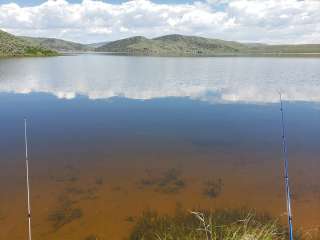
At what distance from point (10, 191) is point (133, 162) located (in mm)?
4805

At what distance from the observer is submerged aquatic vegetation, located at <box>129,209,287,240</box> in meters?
8.03

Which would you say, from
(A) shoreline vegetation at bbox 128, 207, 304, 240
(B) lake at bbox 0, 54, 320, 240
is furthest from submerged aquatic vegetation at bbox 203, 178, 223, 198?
(A) shoreline vegetation at bbox 128, 207, 304, 240

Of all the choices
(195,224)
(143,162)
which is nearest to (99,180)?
(143,162)

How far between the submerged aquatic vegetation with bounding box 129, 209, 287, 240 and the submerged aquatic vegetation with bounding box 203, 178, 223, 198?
1194 millimetres

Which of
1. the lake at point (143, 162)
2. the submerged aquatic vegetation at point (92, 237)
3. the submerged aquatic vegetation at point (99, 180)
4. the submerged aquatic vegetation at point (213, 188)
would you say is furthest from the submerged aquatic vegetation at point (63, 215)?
the submerged aquatic vegetation at point (213, 188)

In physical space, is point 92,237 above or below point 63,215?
below

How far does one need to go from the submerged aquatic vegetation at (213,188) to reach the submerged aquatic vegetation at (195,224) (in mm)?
1194

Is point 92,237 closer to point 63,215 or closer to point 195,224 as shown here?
point 63,215

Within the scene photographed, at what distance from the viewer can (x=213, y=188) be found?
1134cm

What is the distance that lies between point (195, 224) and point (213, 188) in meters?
2.79

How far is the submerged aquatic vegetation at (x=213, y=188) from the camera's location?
10891 millimetres

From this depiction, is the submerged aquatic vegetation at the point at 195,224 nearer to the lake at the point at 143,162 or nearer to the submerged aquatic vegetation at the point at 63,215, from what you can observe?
the lake at the point at 143,162

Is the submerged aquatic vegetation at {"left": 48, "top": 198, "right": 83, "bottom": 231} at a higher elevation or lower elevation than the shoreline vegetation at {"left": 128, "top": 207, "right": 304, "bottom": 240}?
lower

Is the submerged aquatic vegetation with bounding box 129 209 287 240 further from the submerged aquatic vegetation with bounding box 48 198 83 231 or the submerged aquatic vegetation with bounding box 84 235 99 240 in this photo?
the submerged aquatic vegetation with bounding box 48 198 83 231
